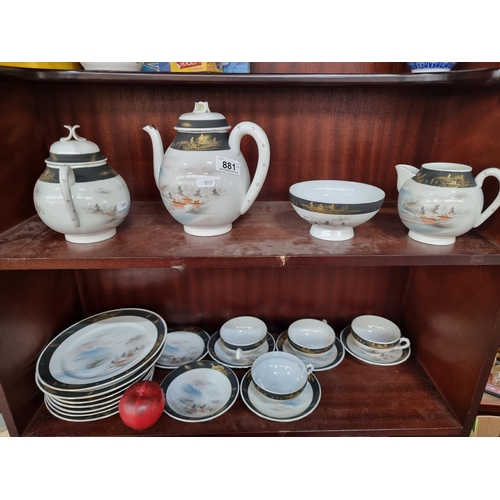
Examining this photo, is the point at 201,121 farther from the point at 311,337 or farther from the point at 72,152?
the point at 311,337

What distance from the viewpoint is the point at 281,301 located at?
3.27ft

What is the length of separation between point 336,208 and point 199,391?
54 cm

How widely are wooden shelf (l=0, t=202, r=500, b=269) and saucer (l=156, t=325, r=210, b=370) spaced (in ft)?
1.29

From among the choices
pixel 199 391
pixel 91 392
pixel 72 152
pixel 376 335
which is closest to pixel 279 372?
pixel 199 391

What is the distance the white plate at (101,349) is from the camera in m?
0.75

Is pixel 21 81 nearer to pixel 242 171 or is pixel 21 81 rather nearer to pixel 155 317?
pixel 242 171

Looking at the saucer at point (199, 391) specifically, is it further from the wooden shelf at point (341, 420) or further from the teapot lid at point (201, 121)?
the teapot lid at point (201, 121)

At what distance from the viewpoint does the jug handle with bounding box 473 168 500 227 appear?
23.3 inches

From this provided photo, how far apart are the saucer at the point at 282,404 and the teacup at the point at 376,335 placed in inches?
7.4

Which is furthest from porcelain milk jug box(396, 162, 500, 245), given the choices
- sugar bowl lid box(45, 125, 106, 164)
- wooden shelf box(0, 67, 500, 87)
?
sugar bowl lid box(45, 125, 106, 164)

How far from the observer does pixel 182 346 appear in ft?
3.13

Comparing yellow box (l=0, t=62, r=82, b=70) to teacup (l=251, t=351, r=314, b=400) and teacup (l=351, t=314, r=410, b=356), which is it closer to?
teacup (l=251, t=351, r=314, b=400)

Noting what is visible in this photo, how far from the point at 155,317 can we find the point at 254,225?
0.41 meters

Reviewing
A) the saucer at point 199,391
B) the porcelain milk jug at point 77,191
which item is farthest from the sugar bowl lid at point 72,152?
the saucer at point 199,391
